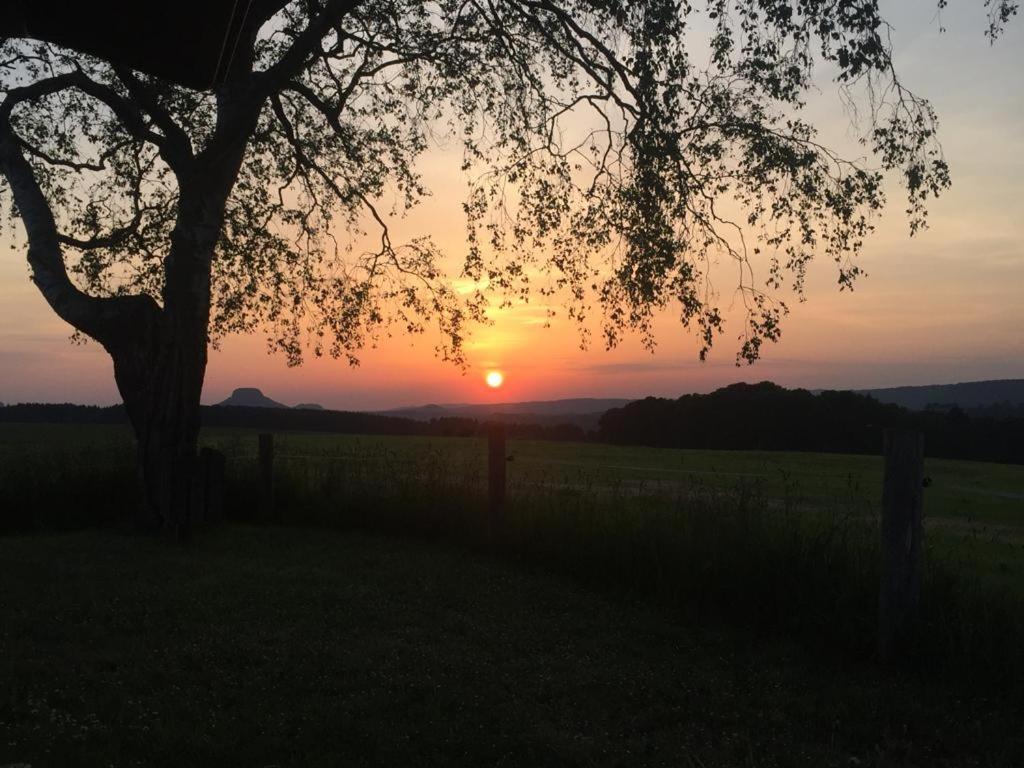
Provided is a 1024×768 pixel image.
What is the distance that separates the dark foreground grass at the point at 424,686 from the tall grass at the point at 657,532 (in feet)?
1.54

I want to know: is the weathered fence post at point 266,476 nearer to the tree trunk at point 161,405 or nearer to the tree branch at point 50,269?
the tree trunk at point 161,405

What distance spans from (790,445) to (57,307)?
1782 inches

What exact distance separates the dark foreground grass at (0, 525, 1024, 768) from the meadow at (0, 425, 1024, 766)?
28mm

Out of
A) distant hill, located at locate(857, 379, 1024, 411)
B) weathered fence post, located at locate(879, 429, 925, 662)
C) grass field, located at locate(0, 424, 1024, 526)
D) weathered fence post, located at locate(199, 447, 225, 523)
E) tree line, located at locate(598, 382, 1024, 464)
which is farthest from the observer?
distant hill, located at locate(857, 379, 1024, 411)

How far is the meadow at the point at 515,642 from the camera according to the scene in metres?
5.41

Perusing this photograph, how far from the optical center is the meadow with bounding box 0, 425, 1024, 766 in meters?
5.41

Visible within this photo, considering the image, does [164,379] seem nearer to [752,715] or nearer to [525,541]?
[525,541]

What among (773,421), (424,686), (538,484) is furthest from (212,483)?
(773,421)

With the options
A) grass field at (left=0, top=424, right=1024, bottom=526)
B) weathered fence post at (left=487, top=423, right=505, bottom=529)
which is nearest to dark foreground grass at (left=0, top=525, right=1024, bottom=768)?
weathered fence post at (left=487, top=423, right=505, bottom=529)

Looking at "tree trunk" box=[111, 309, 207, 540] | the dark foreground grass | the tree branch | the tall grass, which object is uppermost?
the tree branch

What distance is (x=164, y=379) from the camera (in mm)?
13625

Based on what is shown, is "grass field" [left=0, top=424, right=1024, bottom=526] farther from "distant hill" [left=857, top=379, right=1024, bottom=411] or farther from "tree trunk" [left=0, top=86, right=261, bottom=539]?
"distant hill" [left=857, top=379, right=1024, bottom=411]

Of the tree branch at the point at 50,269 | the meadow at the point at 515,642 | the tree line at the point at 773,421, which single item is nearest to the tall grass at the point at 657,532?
the meadow at the point at 515,642

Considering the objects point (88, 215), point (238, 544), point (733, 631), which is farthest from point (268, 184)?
point (733, 631)
